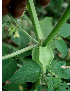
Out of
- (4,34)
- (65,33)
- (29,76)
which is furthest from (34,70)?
(4,34)

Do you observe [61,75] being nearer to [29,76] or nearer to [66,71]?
[66,71]

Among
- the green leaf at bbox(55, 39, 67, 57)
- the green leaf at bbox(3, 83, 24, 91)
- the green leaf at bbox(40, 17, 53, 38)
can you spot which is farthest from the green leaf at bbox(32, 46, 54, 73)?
the green leaf at bbox(40, 17, 53, 38)

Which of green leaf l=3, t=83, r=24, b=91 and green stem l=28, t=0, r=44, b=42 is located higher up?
green stem l=28, t=0, r=44, b=42

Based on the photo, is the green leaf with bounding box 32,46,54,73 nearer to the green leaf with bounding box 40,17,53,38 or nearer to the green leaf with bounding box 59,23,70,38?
the green leaf with bounding box 59,23,70,38

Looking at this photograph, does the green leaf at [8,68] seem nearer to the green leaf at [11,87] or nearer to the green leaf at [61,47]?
the green leaf at [11,87]

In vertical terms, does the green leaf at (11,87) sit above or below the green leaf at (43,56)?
below

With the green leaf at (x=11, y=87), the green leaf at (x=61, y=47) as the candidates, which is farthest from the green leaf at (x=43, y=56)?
the green leaf at (x=11, y=87)
